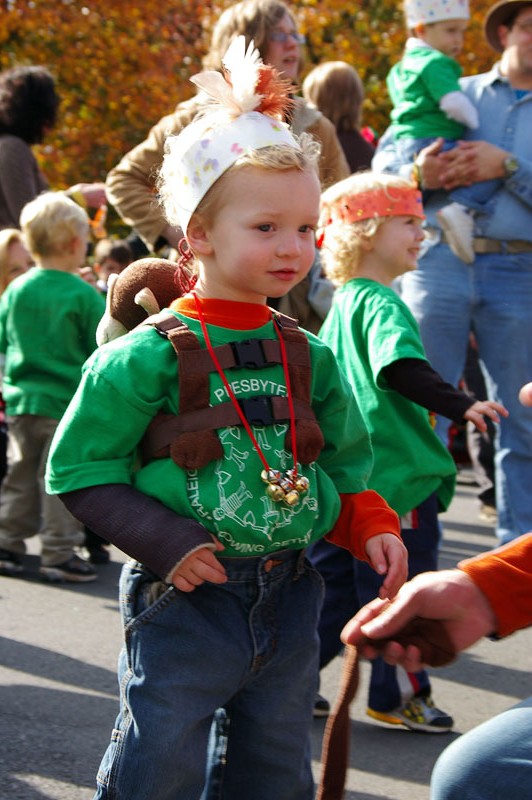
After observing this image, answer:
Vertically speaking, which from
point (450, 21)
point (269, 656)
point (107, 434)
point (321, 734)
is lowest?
point (321, 734)

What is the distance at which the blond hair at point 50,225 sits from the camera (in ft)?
21.0

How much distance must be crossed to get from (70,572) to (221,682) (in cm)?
380

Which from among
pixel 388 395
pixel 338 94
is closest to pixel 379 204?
pixel 388 395

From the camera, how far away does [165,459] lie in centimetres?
278

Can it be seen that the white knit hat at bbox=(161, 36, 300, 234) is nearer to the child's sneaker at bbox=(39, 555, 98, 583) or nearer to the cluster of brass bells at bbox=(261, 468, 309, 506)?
the cluster of brass bells at bbox=(261, 468, 309, 506)

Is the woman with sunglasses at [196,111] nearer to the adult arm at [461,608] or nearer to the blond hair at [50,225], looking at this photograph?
the blond hair at [50,225]

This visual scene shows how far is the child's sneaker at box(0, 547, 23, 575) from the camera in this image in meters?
6.51

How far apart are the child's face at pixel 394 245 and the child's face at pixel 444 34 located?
224cm

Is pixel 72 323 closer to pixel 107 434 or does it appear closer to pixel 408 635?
pixel 107 434

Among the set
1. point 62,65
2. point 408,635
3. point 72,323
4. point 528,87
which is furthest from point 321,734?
point 62,65

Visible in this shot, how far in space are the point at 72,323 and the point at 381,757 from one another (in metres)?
2.99

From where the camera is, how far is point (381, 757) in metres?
4.20

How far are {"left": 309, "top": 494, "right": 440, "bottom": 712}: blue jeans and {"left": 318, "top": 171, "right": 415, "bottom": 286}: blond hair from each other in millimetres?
853

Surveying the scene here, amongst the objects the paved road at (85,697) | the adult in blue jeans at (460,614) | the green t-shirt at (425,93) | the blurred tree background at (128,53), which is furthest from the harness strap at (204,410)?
the blurred tree background at (128,53)
